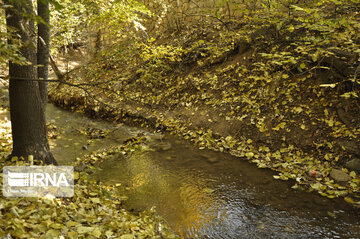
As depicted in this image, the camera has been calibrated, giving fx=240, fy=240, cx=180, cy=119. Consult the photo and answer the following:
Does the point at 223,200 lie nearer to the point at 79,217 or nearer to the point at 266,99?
the point at 79,217

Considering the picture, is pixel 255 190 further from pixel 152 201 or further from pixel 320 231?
pixel 152 201

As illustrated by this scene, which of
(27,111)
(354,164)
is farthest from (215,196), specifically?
(27,111)

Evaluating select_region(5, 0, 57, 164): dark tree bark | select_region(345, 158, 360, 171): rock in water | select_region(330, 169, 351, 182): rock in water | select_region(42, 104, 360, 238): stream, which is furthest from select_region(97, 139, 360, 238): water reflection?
select_region(5, 0, 57, 164): dark tree bark

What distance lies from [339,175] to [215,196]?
224 cm

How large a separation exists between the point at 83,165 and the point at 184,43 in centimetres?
655

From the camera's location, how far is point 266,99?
6.28 metres

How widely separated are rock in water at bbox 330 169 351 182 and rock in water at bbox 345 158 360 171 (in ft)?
0.66

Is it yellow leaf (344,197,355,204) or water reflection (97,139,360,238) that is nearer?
water reflection (97,139,360,238)

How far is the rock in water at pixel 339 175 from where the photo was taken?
420 centimetres

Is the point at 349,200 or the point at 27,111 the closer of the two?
the point at 349,200

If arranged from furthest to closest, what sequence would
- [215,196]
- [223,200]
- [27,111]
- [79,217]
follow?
[215,196] → [223,200] → [27,111] → [79,217]

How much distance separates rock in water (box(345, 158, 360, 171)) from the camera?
431cm

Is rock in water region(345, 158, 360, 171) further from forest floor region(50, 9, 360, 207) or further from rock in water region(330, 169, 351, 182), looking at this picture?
rock in water region(330, 169, 351, 182)

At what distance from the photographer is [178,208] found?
12.5ft
